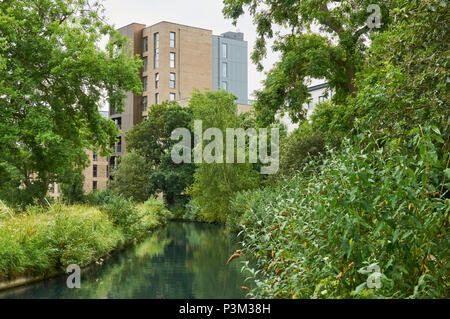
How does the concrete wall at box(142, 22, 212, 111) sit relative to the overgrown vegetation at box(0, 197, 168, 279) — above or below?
above

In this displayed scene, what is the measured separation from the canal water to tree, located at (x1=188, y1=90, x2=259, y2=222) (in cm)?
1246

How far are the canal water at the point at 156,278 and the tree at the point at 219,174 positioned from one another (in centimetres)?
1246

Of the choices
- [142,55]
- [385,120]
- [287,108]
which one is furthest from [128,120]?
[385,120]

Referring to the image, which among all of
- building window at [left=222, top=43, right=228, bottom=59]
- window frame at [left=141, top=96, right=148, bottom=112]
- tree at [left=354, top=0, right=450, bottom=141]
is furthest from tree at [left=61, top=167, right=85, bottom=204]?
building window at [left=222, top=43, right=228, bottom=59]

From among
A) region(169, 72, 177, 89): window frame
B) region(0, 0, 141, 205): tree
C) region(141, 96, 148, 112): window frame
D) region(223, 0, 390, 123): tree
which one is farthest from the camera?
region(141, 96, 148, 112): window frame

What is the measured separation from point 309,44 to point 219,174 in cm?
1546

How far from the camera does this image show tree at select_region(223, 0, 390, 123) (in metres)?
16.3

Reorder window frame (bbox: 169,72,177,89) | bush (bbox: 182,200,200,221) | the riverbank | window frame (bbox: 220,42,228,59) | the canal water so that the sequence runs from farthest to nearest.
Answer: window frame (bbox: 220,42,228,59) → window frame (bbox: 169,72,177,89) → bush (bbox: 182,200,200,221) → the riverbank → the canal water

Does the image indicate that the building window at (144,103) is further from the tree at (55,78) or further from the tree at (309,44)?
the tree at (309,44)

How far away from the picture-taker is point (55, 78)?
19359 millimetres

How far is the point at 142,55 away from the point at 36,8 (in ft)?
117

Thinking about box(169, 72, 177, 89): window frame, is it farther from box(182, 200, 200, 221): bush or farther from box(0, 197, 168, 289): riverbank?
box(0, 197, 168, 289): riverbank
